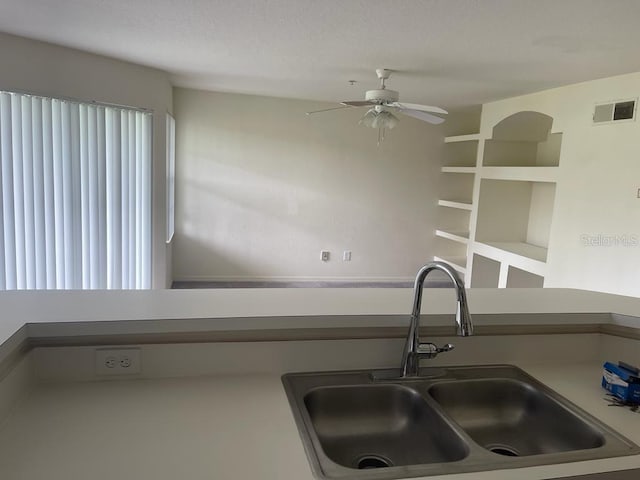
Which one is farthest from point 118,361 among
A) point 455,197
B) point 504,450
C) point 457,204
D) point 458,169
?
point 455,197

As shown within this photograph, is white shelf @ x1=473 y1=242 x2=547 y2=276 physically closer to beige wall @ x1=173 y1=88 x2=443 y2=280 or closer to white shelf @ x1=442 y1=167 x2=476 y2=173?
white shelf @ x1=442 y1=167 x2=476 y2=173

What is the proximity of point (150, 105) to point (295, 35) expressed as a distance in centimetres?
193

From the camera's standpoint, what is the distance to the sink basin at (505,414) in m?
1.26

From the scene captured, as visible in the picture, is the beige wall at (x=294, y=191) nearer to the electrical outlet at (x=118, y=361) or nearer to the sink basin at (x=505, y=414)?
the electrical outlet at (x=118, y=361)

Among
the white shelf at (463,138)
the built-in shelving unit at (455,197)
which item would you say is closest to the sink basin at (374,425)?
the white shelf at (463,138)

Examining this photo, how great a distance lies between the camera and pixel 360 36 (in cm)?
297

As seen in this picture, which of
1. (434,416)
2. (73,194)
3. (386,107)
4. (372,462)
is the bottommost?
(372,462)

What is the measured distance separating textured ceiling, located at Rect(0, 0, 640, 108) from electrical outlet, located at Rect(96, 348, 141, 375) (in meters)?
1.97

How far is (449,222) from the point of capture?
665cm

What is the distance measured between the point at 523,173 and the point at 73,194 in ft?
14.0

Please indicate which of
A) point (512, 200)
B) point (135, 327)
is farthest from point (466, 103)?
point (135, 327)

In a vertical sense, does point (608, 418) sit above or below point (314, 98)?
below

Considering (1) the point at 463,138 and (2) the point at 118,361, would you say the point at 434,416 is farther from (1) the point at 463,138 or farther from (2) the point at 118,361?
(1) the point at 463,138

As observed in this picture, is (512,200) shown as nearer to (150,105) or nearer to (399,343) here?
(150,105)
